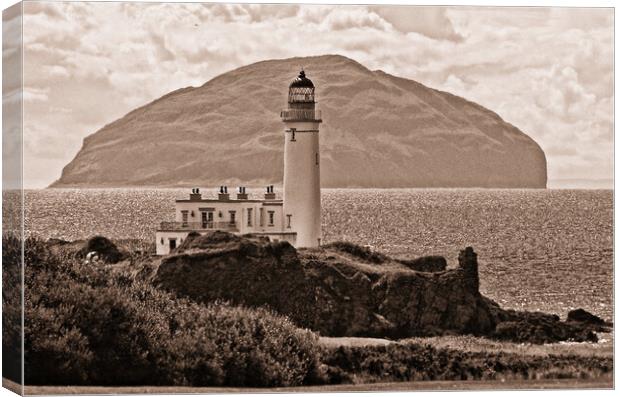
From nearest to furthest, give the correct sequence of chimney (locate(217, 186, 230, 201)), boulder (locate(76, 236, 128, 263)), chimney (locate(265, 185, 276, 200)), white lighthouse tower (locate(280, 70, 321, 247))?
boulder (locate(76, 236, 128, 263)) < chimney (locate(217, 186, 230, 201)) < white lighthouse tower (locate(280, 70, 321, 247)) < chimney (locate(265, 185, 276, 200))

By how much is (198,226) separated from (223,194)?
28.7 inches

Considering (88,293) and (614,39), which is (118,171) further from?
(614,39)

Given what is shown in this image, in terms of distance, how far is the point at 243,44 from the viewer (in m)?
24.6

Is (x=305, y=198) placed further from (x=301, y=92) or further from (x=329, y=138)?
(x=301, y=92)

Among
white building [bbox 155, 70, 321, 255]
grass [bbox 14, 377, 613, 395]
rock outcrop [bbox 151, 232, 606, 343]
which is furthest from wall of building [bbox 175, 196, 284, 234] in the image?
grass [bbox 14, 377, 613, 395]

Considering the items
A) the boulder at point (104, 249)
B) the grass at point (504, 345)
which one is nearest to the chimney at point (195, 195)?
the boulder at point (104, 249)

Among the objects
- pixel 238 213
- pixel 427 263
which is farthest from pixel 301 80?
pixel 427 263

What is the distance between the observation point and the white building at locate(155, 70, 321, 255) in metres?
25.1

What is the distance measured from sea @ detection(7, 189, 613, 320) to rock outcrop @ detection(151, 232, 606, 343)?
0.24m

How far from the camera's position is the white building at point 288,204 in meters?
25.1

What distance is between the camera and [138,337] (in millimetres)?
22781

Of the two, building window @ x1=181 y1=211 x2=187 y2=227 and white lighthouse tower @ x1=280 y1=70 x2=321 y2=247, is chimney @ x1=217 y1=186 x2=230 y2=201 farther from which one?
white lighthouse tower @ x1=280 y1=70 x2=321 y2=247

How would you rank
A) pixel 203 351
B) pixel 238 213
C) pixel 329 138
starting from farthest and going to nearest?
pixel 329 138 < pixel 238 213 < pixel 203 351

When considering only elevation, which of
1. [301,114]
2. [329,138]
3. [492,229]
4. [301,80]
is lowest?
[492,229]
